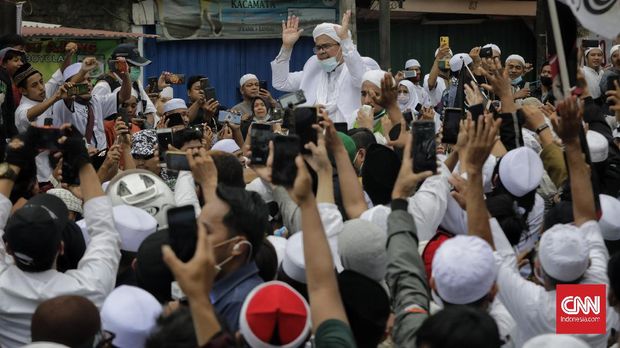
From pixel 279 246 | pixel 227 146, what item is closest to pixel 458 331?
pixel 279 246

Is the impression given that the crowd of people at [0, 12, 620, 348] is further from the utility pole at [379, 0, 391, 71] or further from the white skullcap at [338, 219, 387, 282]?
the utility pole at [379, 0, 391, 71]

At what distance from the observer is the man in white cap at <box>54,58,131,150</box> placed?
889cm

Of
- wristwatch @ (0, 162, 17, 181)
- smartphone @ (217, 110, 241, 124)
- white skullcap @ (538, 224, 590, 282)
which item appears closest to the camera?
white skullcap @ (538, 224, 590, 282)

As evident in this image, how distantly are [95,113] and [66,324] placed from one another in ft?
20.5

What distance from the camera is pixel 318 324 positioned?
333cm

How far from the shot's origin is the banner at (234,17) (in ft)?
60.5

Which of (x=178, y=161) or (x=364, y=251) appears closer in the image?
(x=364, y=251)

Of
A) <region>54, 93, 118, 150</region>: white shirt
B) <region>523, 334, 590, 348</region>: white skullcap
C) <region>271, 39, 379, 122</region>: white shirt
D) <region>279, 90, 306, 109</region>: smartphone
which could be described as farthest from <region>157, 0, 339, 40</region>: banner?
<region>523, 334, 590, 348</region>: white skullcap

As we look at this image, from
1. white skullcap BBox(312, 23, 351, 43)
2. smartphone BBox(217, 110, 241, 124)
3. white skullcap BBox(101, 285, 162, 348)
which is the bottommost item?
white skullcap BBox(101, 285, 162, 348)

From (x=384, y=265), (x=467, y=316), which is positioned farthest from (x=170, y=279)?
(x=467, y=316)

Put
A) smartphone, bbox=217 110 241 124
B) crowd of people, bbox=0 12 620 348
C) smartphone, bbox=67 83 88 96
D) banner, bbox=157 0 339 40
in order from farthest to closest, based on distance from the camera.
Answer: banner, bbox=157 0 339 40 < smartphone, bbox=67 83 88 96 < smartphone, bbox=217 110 241 124 < crowd of people, bbox=0 12 620 348

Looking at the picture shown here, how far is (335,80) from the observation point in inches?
368

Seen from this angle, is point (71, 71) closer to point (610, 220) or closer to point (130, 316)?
point (610, 220)

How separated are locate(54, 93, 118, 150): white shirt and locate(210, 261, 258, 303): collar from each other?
5.59 m
